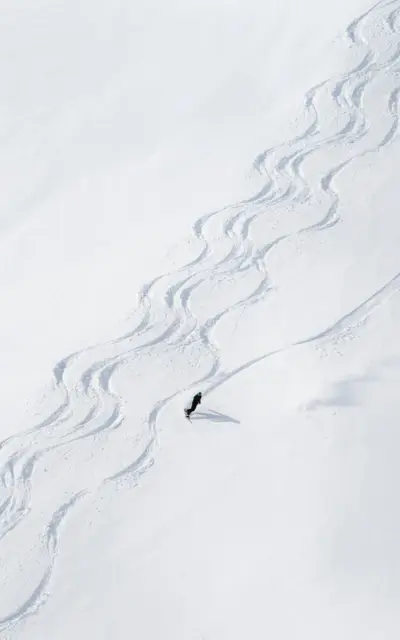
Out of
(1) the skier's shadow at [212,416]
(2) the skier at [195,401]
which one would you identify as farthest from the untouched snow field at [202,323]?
(2) the skier at [195,401]

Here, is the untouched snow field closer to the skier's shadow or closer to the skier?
the skier's shadow

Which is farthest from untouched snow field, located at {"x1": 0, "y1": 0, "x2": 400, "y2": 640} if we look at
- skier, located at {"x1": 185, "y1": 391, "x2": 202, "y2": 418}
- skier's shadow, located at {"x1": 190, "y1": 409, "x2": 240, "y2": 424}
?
skier, located at {"x1": 185, "y1": 391, "x2": 202, "y2": 418}

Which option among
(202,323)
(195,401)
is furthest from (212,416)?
(202,323)

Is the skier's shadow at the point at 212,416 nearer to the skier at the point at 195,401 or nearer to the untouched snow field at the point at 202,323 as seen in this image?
the untouched snow field at the point at 202,323

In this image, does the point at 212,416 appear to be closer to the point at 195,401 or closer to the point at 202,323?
the point at 195,401

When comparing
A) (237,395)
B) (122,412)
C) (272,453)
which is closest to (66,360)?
(122,412)

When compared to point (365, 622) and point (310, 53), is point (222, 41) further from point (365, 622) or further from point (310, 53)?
point (365, 622)

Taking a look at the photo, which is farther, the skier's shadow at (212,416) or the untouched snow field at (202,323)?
the skier's shadow at (212,416)
